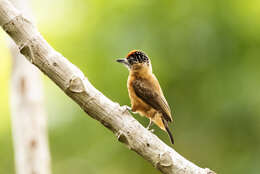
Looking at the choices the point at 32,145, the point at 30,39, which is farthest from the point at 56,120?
the point at 30,39

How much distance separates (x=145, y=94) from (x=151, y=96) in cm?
7

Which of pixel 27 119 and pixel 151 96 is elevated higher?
pixel 151 96

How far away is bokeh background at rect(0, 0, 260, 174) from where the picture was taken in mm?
5598

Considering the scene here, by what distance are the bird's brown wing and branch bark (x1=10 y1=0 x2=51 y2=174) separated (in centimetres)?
174

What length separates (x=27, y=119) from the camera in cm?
570

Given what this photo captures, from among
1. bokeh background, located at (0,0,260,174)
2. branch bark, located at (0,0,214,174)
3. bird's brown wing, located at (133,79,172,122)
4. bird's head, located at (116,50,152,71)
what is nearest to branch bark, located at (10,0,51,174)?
bokeh background, located at (0,0,260,174)

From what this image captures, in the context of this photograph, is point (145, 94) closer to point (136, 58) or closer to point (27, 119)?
point (136, 58)

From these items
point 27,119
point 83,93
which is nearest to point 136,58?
point 27,119

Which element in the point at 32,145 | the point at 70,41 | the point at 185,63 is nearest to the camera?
the point at 32,145

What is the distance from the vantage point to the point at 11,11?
284 cm

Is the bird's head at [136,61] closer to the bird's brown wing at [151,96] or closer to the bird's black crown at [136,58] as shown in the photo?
the bird's black crown at [136,58]

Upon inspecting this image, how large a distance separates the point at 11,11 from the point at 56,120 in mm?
3482

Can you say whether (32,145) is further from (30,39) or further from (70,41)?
(30,39)

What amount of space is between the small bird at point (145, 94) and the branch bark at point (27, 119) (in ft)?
5.29
